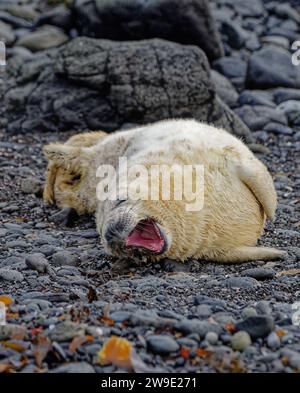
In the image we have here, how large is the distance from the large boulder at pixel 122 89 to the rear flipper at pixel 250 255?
210 inches

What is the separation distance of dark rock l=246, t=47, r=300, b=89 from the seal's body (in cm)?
677

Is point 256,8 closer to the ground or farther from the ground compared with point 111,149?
closer to the ground

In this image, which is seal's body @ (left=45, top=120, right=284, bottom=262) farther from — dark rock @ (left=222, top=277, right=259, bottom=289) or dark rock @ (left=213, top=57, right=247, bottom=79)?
dark rock @ (left=213, top=57, right=247, bottom=79)

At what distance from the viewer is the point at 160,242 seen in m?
6.23

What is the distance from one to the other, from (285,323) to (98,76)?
7.84 meters

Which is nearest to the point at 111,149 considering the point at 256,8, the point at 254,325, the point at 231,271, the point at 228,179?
the point at 228,179

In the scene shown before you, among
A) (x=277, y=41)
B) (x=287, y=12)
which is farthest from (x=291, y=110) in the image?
(x=287, y=12)

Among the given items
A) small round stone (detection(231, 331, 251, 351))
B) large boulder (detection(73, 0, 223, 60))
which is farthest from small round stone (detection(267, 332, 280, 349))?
large boulder (detection(73, 0, 223, 60))

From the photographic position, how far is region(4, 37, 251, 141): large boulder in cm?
1191

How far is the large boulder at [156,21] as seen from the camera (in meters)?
13.6

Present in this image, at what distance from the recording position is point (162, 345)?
4355mm

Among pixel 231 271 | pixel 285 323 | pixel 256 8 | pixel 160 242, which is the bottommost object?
pixel 256 8

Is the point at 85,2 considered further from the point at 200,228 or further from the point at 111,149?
the point at 200,228

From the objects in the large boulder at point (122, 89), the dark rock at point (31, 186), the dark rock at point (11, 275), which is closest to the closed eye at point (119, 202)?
the dark rock at point (11, 275)
